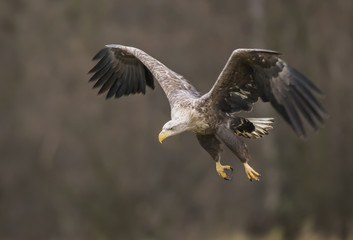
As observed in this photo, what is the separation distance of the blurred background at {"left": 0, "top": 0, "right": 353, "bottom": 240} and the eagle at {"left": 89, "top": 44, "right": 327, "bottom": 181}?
5.59 meters

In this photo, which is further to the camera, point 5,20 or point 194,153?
point 5,20

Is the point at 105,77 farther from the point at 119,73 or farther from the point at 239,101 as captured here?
the point at 239,101

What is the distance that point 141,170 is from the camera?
14.0 m

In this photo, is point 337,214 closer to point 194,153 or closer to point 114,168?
point 194,153

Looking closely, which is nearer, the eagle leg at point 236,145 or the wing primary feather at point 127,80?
the eagle leg at point 236,145

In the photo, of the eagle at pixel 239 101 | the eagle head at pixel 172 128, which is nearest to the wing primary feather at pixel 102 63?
the eagle at pixel 239 101

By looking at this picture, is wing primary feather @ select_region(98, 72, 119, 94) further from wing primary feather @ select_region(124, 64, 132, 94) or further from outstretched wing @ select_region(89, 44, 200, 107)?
wing primary feather @ select_region(124, 64, 132, 94)

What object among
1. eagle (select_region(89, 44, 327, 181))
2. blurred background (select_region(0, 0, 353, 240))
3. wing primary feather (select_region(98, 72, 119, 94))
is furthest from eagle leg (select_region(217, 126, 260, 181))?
blurred background (select_region(0, 0, 353, 240))

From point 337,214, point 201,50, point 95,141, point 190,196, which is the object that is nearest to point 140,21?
point 201,50

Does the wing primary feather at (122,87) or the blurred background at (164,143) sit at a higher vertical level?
the wing primary feather at (122,87)

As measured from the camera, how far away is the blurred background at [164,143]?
13828 mm

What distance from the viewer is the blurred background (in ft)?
45.4

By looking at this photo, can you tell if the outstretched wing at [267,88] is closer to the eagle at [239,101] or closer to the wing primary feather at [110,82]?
the eagle at [239,101]

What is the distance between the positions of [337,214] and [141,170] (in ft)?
12.1
